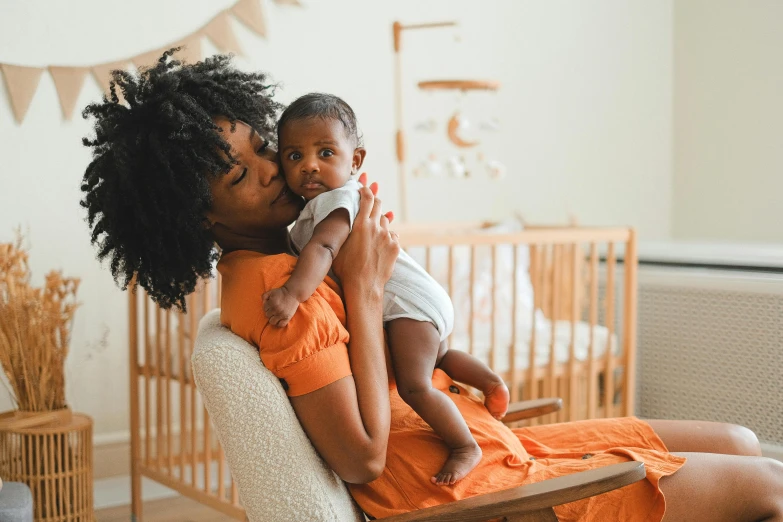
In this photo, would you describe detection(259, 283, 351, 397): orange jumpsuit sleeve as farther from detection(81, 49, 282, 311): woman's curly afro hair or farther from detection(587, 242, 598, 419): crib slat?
detection(587, 242, 598, 419): crib slat

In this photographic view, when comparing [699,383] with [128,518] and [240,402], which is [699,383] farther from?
[240,402]

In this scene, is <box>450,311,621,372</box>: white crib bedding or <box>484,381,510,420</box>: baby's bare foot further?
<box>450,311,621,372</box>: white crib bedding

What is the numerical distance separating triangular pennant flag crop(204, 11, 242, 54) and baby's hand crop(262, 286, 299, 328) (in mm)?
2197

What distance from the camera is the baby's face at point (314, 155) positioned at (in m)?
1.30

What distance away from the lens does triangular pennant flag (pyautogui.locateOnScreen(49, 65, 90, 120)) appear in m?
2.80

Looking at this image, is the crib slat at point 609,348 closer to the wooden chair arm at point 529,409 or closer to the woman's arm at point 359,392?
the wooden chair arm at point 529,409

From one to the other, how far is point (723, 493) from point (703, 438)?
26 centimetres

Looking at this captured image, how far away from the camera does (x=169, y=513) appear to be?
9.05ft

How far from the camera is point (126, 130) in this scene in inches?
46.6

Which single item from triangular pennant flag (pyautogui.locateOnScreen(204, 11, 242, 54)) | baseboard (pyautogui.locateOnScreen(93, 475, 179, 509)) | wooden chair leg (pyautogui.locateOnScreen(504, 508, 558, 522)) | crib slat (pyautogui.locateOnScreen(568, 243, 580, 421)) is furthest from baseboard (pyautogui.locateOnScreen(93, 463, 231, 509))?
wooden chair leg (pyautogui.locateOnScreen(504, 508, 558, 522))

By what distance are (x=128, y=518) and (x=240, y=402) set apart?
74.1 inches

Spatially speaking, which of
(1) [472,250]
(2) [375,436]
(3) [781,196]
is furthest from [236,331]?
(3) [781,196]

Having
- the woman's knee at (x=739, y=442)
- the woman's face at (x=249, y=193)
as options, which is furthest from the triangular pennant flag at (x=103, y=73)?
the woman's knee at (x=739, y=442)

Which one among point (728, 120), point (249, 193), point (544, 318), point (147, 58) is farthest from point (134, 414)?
point (728, 120)
